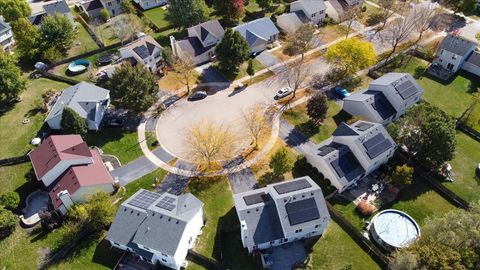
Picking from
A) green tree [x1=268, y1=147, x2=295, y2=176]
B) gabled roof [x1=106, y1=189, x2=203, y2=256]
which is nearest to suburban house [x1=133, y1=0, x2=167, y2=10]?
green tree [x1=268, y1=147, x2=295, y2=176]

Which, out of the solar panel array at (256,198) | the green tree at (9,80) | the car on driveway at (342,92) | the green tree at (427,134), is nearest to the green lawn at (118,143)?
the green tree at (9,80)

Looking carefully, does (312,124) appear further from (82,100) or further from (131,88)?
(82,100)

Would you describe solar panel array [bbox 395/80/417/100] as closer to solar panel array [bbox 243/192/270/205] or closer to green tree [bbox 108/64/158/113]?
solar panel array [bbox 243/192/270/205]

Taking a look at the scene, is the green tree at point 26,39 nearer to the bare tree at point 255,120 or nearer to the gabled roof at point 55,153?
the gabled roof at point 55,153

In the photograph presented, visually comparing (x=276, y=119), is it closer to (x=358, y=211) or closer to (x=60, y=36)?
(x=358, y=211)

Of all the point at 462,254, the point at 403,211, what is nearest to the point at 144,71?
the point at 403,211

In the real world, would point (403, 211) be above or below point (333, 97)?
below

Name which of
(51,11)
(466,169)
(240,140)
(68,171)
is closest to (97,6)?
(51,11)
